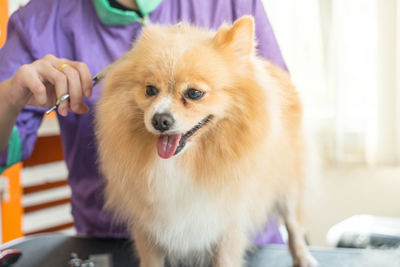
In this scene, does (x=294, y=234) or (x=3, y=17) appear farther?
(x=3, y=17)

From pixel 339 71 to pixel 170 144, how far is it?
3.20 ft

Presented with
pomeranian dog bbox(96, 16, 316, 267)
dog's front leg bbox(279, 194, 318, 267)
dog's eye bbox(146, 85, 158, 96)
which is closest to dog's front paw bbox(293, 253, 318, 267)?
dog's front leg bbox(279, 194, 318, 267)

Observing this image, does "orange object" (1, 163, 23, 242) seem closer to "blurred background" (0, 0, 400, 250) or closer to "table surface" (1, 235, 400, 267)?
"table surface" (1, 235, 400, 267)

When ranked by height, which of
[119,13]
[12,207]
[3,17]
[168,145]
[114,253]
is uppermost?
[3,17]

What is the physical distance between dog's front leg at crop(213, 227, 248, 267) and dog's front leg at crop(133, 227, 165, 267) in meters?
0.14

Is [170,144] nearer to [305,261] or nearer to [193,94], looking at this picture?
[193,94]

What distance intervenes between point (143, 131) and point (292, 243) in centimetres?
54

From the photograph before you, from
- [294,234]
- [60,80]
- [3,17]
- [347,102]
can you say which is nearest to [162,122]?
[60,80]

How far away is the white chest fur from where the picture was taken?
0.68 meters

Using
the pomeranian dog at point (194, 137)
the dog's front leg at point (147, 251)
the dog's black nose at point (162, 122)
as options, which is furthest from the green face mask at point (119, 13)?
the dog's front leg at point (147, 251)

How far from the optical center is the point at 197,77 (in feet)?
2.01

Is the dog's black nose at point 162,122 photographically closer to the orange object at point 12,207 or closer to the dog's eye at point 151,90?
the dog's eye at point 151,90

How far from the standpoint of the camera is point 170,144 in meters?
0.62

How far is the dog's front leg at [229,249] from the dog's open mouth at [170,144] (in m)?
0.24
